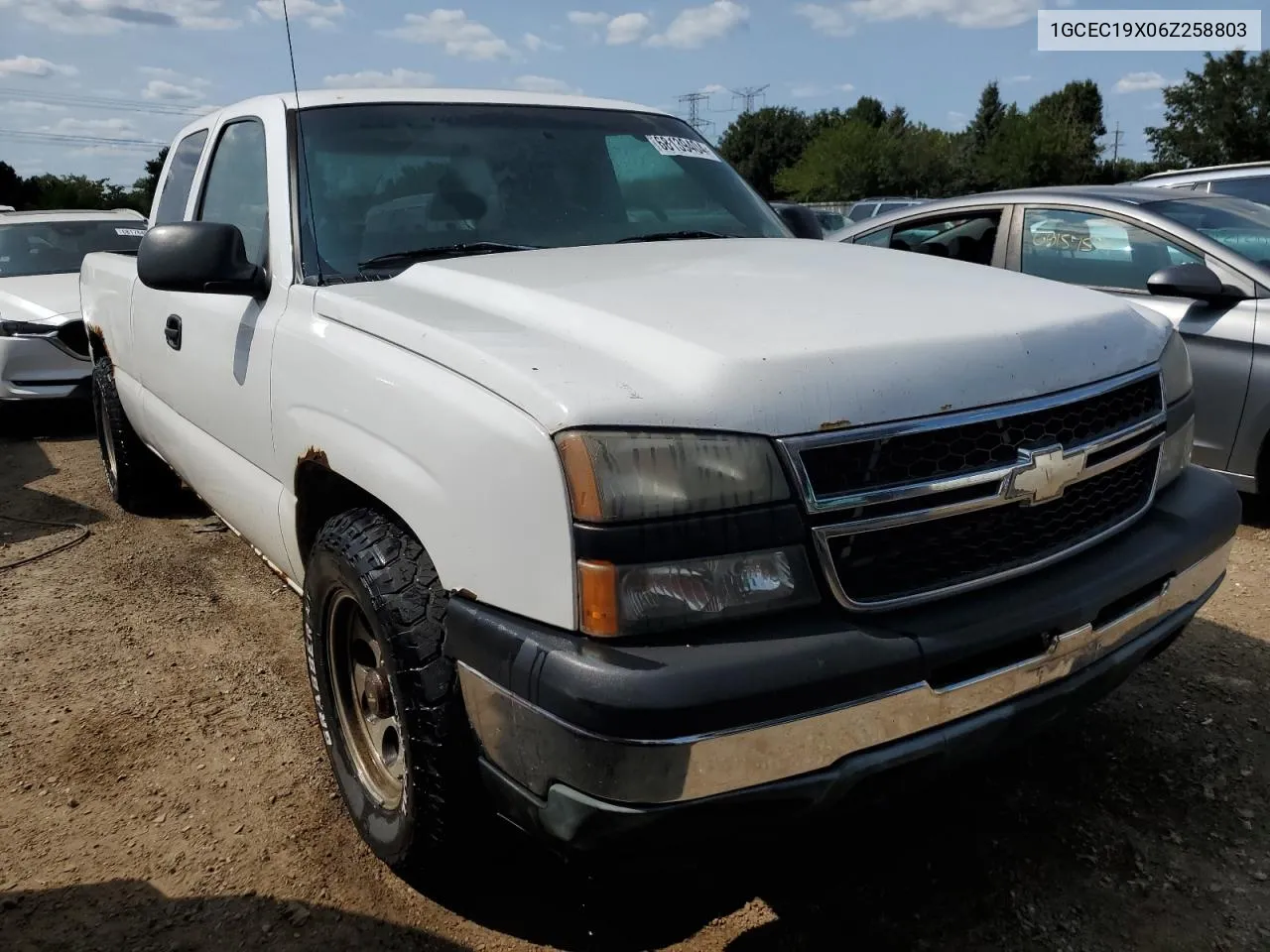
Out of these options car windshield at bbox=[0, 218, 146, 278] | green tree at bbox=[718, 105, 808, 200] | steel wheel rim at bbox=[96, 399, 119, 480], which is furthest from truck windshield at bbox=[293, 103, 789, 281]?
green tree at bbox=[718, 105, 808, 200]

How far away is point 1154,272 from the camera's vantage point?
189 inches

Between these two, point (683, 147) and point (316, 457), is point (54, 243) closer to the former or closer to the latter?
point (683, 147)

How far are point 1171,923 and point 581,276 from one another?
6.22 ft

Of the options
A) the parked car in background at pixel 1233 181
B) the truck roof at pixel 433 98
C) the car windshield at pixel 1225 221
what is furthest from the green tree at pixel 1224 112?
the truck roof at pixel 433 98

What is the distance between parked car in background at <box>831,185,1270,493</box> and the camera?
4414mm

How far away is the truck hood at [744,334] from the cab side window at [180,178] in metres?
1.89

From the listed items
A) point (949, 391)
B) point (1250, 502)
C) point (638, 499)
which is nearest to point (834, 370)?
point (949, 391)

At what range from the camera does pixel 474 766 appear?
194 cm

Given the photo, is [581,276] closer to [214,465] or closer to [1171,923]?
[214,465]

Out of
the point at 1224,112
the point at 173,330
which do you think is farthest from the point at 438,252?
the point at 1224,112

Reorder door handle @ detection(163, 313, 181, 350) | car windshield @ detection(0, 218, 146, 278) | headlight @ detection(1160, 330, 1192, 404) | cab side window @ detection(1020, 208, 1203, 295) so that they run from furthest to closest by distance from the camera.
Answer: car windshield @ detection(0, 218, 146, 278), cab side window @ detection(1020, 208, 1203, 295), door handle @ detection(163, 313, 181, 350), headlight @ detection(1160, 330, 1192, 404)

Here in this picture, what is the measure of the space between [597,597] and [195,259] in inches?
65.4

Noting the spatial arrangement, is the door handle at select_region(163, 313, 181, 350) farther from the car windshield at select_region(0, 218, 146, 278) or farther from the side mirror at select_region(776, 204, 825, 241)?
the car windshield at select_region(0, 218, 146, 278)

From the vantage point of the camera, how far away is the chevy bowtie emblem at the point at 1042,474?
6.06 ft
